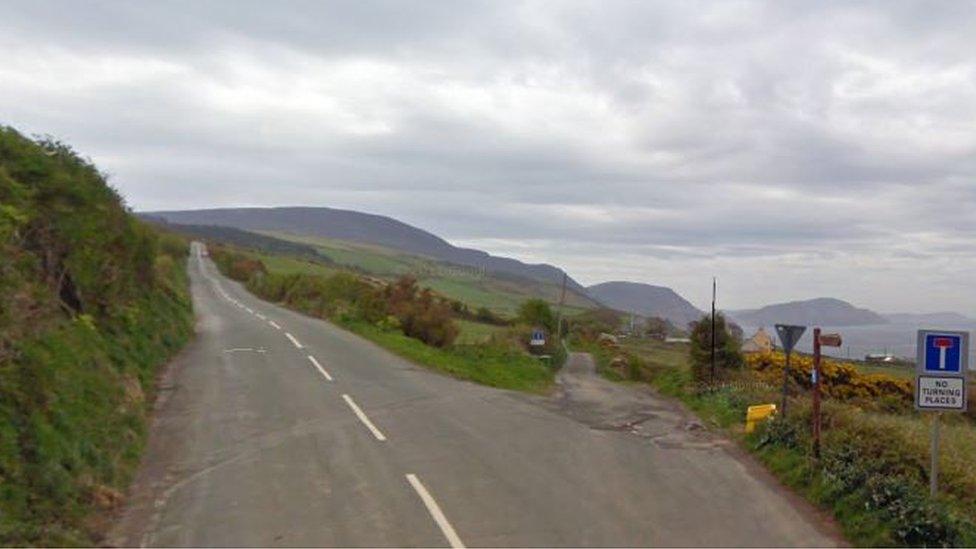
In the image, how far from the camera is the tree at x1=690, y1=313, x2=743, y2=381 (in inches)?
1148

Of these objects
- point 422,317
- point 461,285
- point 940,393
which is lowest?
point 422,317

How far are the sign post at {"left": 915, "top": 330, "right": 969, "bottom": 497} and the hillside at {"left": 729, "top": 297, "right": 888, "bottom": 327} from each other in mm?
105446

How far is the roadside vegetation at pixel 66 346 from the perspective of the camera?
32.3 feet

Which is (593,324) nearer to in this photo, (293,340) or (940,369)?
(293,340)

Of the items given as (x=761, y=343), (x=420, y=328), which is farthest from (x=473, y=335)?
(x=761, y=343)

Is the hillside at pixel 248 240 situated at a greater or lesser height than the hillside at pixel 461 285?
greater

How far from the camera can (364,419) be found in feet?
53.4

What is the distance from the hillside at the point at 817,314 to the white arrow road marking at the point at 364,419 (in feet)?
330

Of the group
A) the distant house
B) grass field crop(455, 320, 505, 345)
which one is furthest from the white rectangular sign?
grass field crop(455, 320, 505, 345)

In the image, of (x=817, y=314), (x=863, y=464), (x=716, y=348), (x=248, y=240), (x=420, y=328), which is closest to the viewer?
(x=863, y=464)

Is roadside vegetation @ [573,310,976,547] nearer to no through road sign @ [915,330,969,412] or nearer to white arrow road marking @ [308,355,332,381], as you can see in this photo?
no through road sign @ [915,330,969,412]

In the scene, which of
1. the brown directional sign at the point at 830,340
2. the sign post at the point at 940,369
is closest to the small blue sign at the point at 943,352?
the sign post at the point at 940,369

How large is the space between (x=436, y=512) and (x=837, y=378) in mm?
24337

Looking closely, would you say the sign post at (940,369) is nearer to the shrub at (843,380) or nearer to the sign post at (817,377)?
the sign post at (817,377)
